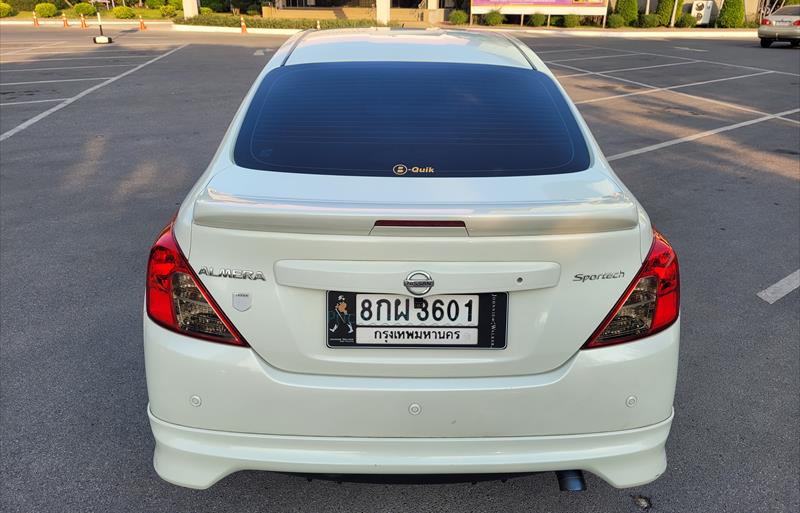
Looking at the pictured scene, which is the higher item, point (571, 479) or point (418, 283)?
point (418, 283)

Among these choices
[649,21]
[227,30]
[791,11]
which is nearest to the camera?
[791,11]

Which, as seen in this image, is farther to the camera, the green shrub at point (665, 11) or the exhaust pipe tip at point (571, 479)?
the green shrub at point (665, 11)

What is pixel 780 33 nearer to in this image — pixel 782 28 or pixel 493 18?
pixel 782 28

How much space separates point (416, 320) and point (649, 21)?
128 ft

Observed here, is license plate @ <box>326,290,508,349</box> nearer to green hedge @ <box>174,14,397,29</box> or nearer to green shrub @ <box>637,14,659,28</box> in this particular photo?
green hedge @ <box>174,14,397,29</box>

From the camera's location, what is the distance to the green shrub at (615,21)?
118 ft

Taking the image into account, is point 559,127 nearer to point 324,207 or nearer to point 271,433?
point 324,207

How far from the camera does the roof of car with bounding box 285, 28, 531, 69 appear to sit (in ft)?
10.8

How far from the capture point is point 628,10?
37.3 meters

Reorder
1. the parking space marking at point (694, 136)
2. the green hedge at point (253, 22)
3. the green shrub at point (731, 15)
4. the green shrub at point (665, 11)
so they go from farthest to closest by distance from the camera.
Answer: the green shrub at point (731, 15), the green shrub at point (665, 11), the green hedge at point (253, 22), the parking space marking at point (694, 136)

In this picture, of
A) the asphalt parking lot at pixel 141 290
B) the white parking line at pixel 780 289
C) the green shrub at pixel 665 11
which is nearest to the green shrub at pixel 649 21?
the green shrub at pixel 665 11

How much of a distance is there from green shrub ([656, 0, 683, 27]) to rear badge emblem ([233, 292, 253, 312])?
40.1m

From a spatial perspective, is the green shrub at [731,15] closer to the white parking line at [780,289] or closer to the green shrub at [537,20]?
the green shrub at [537,20]

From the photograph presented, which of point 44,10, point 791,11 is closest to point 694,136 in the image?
point 791,11
